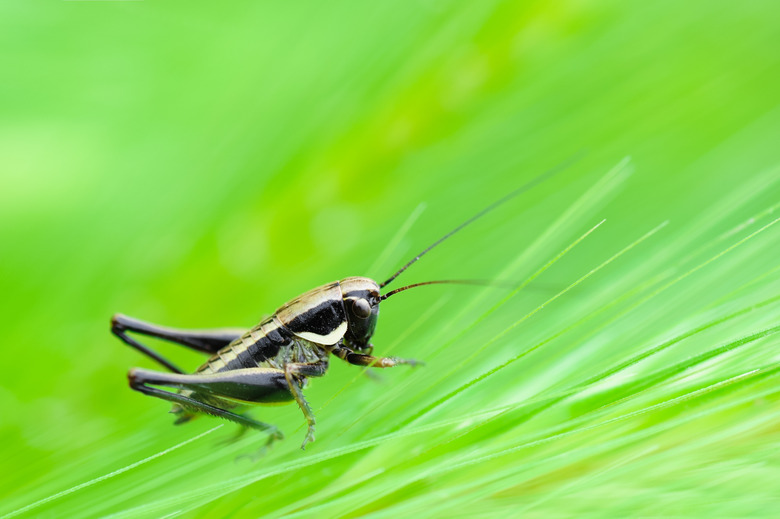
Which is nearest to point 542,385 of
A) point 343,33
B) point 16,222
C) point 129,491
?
point 129,491

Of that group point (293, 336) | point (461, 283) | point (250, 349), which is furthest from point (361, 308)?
point (461, 283)

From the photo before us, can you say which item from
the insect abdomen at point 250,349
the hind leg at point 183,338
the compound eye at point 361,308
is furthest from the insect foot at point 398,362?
the hind leg at point 183,338

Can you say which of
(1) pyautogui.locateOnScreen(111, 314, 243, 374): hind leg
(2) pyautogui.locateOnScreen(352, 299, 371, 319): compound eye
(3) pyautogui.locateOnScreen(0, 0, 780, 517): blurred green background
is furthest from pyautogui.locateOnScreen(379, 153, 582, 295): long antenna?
(1) pyautogui.locateOnScreen(111, 314, 243, 374): hind leg

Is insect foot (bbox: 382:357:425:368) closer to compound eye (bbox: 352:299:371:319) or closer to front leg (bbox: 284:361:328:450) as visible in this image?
front leg (bbox: 284:361:328:450)

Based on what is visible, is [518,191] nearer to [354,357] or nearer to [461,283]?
[461,283]

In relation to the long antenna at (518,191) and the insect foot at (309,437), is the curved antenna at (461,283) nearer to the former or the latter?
the long antenna at (518,191)

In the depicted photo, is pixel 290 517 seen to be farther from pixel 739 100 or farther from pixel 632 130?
pixel 739 100

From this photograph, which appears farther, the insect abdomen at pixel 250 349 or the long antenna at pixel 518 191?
the insect abdomen at pixel 250 349

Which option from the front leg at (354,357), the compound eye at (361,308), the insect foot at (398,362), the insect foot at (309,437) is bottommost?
the insect foot at (309,437)
